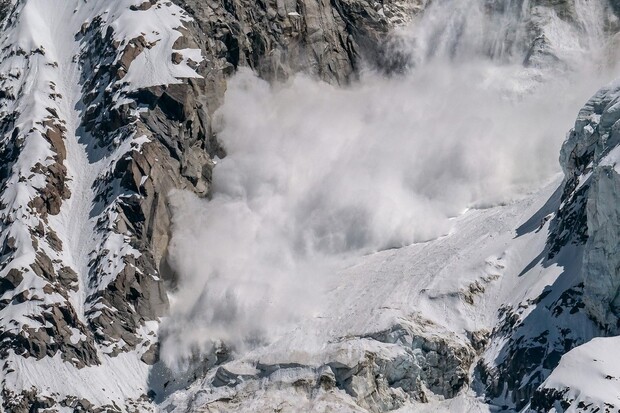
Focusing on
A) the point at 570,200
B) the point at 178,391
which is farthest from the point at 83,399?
the point at 570,200

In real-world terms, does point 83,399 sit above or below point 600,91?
below

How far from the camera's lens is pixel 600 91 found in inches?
7136

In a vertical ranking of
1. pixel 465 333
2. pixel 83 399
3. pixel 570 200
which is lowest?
pixel 83 399

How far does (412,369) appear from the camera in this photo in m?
169

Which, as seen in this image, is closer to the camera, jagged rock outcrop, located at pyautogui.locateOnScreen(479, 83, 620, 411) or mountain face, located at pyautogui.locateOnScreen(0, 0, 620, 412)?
jagged rock outcrop, located at pyautogui.locateOnScreen(479, 83, 620, 411)

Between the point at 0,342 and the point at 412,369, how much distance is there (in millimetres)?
47874

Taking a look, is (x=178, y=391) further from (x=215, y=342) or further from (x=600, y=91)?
(x=600, y=91)

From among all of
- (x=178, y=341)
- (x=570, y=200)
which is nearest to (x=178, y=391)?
(x=178, y=341)

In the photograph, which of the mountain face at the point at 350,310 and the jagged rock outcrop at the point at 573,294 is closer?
the jagged rock outcrop at the point at 573,294

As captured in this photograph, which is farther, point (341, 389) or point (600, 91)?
point (600, 91)

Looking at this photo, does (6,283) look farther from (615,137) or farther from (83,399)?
(615,137)

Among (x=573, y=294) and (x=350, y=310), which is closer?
(x=573, y=294)

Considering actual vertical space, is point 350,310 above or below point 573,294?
below

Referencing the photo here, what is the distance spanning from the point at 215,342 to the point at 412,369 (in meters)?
26.0
